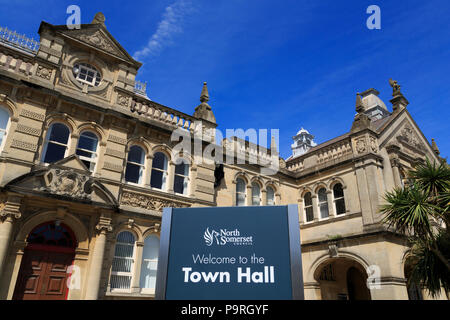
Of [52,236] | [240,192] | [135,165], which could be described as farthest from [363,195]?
[52,236]

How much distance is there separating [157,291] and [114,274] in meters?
9.92

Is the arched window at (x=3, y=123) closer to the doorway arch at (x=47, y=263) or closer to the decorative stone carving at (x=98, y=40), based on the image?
the doorway arch at (x=47, y=263)

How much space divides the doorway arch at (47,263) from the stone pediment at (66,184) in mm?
1254

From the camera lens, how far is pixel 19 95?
12.8m

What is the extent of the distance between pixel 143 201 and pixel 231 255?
11.0 m

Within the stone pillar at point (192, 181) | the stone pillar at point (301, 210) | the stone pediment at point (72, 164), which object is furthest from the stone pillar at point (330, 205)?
the stone pediment at point (72, 164)

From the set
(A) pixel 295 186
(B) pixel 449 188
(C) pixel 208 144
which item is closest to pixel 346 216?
(A) pixel 295 186

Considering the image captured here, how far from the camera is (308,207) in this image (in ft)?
69.5

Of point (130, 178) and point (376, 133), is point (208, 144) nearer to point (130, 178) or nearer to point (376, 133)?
point (130, 178)

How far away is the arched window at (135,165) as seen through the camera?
14.6 m

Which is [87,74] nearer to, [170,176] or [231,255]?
[170,176]

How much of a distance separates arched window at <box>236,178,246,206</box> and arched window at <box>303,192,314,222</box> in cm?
481

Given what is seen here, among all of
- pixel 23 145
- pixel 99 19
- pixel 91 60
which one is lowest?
pixel 23 145
